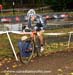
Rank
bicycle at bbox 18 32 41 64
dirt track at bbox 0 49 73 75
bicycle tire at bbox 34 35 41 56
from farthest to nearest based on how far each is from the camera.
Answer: bicycle tire at bbox 34 35 41 56, bicycle at bbox 18 32 41 64, dirt track at bbox 0 49 73 75

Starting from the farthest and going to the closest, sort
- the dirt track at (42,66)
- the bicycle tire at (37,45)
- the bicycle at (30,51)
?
the bicycle tire at (37,45), the bicycle at (30,51), the dirt track at (42,66)

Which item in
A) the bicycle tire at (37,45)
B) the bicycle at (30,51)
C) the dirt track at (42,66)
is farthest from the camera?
the bicycle tire at (37,45)

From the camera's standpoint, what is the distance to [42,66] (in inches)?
466

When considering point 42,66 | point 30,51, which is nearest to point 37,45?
point 30,51

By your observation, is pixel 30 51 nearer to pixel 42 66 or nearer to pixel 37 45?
pixel 37 45

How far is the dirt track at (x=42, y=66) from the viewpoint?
428 inches

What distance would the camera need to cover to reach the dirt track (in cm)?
1088

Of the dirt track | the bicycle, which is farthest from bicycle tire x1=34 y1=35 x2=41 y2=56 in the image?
the dirt track

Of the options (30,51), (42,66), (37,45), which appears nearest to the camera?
(42,66)

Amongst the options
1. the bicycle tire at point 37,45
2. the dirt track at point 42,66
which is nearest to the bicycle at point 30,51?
the bicycle tire at point 37,45

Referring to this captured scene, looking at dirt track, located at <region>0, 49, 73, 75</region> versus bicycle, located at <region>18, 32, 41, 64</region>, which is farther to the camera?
bicycle, located at <region>18, 32, 41, 64</region>

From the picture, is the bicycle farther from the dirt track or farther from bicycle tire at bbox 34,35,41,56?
the dirt track

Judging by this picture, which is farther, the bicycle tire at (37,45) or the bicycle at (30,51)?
the bicycle tire at (37,45)

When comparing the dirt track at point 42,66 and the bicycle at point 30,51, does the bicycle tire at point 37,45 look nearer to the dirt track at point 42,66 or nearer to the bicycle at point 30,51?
the bicycle at point 30,51
